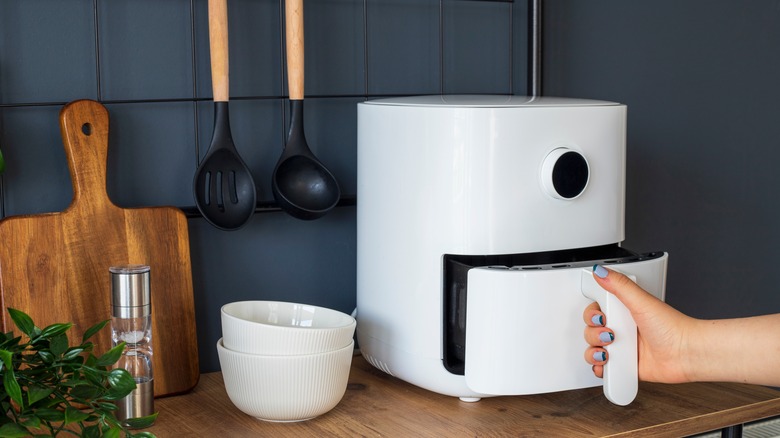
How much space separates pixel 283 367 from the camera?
3.30 ft

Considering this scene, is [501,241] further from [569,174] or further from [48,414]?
[48,414]

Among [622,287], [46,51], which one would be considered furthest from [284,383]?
[46,51]

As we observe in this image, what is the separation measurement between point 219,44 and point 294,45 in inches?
3.9

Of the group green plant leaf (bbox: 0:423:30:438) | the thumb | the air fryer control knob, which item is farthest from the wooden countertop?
green plant leaf (bbox: 0:423:30:438)

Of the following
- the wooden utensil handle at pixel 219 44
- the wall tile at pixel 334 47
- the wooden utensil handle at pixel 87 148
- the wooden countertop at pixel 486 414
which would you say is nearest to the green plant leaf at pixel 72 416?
the wooden countertop at pixel 486 414

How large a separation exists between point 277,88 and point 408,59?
22 cm

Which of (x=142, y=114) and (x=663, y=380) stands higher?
(x=142, y=114)

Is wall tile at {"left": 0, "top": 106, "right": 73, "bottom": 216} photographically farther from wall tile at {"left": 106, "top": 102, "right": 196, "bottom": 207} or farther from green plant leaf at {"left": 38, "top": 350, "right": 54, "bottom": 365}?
green plant leaf at {"left": 38, "top": 350, "right": 54, "bottom": 365}

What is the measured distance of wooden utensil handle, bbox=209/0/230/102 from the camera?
1.11 m

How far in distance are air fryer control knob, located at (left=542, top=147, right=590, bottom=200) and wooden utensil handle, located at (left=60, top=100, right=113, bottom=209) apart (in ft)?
1.70

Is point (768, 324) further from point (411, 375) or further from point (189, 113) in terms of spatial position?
point (189, 113)

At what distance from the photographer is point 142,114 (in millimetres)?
1166

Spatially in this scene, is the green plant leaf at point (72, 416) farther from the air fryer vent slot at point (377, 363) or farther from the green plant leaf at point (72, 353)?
the air fryer vent slot at point (377, 363)

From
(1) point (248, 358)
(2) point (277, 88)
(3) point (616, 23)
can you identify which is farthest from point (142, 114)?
(3) point (616, 23)
